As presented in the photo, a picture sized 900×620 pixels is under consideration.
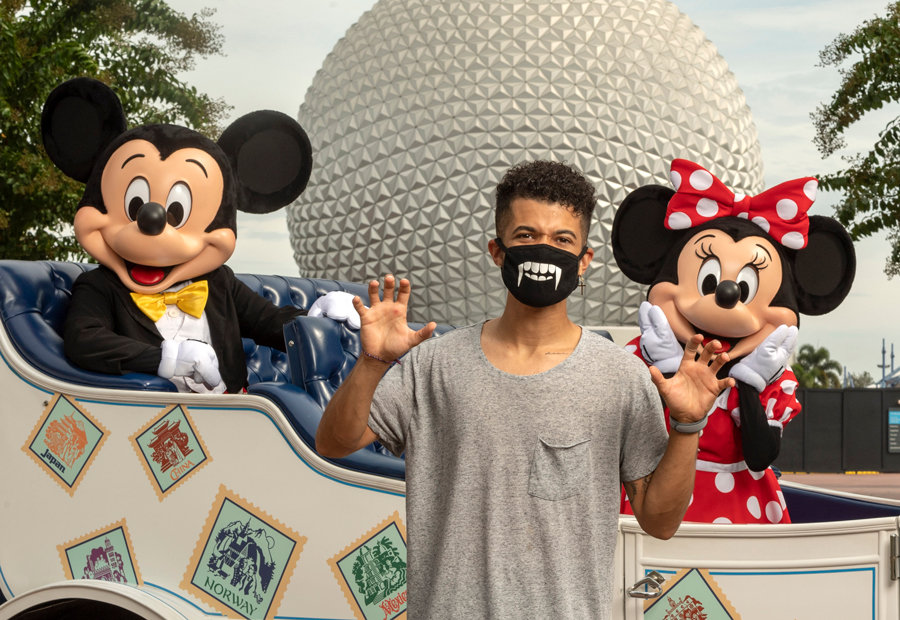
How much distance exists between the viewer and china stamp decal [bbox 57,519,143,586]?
7.52 feet

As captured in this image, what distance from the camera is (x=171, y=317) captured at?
10.2ft

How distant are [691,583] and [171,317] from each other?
7.39ft

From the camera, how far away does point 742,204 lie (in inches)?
109

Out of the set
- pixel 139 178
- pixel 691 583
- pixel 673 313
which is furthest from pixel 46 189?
pixel 691 583

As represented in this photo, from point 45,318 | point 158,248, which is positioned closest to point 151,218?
point 158,248

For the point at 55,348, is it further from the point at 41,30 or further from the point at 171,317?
the point at 41,30

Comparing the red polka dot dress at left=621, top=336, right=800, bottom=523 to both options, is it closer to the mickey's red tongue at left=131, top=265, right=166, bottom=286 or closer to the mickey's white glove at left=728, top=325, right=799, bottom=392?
the mickey's white glove at left=728, top=325, right=799, bottom=392

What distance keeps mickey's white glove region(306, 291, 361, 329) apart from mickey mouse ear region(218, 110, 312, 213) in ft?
2.65

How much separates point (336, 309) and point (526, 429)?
6.29 feet

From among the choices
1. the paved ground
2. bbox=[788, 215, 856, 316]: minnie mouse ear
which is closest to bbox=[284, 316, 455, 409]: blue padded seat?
bbox=[788, 215, 856, 316]: minnie mouse ear

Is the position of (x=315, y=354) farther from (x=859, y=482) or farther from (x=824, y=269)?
(x=859, y=482)

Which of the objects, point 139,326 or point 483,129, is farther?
point 483,129

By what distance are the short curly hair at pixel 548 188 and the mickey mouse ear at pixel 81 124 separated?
101 inches

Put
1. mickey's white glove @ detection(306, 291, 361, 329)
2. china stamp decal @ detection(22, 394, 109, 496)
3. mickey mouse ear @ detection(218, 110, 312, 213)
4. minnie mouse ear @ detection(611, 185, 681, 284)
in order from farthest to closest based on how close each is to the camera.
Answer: mickey mouse ear @ detection(218, 110, 312, 213) < mickey's white glove @ detection(306, 291, 361, 329) < minnie mouse ear @ detection(611, 185, 681, 284) < china stamp decal @ detection(22, 394, 109, 496)
